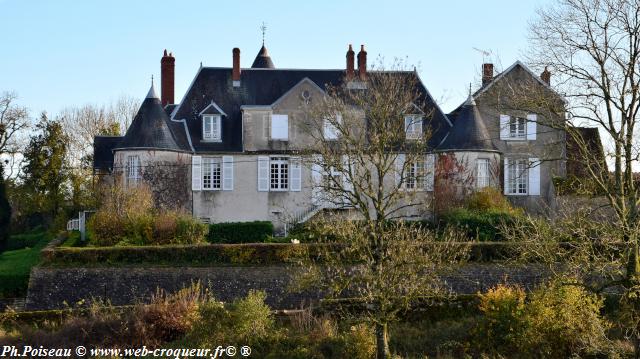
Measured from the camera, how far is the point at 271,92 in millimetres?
32594

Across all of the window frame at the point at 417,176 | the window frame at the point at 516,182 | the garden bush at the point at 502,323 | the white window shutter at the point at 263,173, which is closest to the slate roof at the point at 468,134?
the window frame at the point at 516,182

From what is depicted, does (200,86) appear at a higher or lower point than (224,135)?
higher

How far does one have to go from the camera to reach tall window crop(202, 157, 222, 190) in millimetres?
31141

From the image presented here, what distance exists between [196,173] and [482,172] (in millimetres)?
11505

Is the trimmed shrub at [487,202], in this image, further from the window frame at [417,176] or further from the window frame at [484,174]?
the window frame at [417,176]

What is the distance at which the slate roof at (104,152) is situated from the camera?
34.1m

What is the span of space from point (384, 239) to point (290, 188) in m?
16.3

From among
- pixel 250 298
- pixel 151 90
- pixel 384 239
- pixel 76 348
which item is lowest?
pixel 76 348

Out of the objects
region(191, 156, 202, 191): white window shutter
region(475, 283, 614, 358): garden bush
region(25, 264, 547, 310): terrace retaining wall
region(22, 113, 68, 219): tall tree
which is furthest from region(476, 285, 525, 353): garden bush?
region(22, 113, 68, 219): tall tree

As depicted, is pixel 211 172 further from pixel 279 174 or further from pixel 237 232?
pixel 237 232

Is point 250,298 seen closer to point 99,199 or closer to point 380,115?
point 380,115

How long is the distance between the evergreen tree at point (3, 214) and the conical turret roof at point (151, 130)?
10280 millimetres

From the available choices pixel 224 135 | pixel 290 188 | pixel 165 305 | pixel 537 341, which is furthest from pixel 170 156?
pixel 537 341

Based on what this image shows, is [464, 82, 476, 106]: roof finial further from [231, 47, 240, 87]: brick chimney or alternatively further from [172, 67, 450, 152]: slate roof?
[231, 47, 240, 87]: brick chimney
